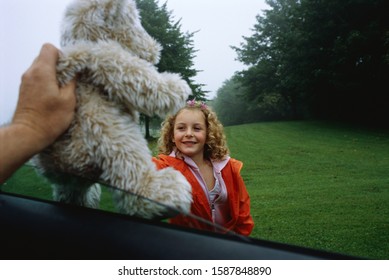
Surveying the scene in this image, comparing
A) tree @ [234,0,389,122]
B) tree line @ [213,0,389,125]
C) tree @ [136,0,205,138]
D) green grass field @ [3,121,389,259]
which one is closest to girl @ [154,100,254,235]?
green grass field @ [3,121,389,259]

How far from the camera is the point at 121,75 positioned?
122cm

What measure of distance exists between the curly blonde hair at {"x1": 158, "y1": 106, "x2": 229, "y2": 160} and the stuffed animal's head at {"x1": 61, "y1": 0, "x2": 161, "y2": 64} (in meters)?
1.48

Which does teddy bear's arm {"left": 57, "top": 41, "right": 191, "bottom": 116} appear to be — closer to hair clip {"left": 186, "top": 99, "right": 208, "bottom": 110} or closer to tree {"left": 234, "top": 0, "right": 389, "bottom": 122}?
hair clip {"left": 186, "top": 99, "right": 208, "bottom": 110}

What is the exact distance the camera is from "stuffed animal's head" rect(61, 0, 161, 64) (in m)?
1.31

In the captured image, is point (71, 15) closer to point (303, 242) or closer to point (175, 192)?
point (175, 192)

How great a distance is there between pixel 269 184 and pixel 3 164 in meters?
8.54

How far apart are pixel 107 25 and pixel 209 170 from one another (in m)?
1.63

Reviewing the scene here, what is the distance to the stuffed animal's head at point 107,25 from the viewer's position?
1.31 meters

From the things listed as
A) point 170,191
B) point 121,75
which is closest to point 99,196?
point 170,191

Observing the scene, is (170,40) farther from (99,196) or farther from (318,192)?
(99,196)
